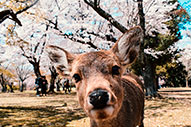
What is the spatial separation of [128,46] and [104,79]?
939 mm

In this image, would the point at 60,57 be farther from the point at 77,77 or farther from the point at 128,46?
the point at 128,46

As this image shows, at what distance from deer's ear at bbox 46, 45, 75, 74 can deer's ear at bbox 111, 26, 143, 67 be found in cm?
85

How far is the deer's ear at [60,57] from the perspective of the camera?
3135 millimetres

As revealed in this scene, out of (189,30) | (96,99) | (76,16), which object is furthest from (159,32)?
(96,99)

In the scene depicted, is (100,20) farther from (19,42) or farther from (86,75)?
(86,75)

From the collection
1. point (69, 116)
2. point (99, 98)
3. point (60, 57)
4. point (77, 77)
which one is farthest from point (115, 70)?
point (69, 116)

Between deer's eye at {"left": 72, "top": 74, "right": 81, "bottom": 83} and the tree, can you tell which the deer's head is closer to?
deer's eye at {"left": 72, "top": 74, "right": 81, "bottom": 83}

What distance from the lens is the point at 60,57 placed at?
3215 millimetres

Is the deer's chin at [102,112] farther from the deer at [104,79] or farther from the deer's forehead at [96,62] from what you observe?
the deer's forehead at [96,62]

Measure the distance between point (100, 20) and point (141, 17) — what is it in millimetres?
5659

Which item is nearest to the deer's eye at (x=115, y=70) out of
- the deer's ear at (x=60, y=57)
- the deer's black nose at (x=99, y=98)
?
the deer's black nose at (x=99, y=98)

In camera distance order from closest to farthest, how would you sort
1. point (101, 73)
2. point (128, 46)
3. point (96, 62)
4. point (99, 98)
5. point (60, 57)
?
point (99, 98), point (101, 73), point (96, 62), point (128, 46), point (60, 57)

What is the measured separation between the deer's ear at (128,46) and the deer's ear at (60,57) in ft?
2.79

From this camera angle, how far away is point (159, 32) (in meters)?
19.3
